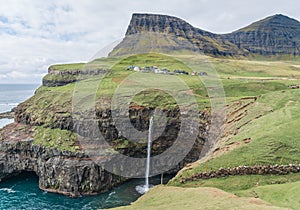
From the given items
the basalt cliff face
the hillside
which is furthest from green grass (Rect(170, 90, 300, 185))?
the basalt cliff face

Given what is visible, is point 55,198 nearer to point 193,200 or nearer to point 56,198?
point 56,198

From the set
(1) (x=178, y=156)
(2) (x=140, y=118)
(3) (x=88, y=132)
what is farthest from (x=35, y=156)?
(1) (x=178, y=156)

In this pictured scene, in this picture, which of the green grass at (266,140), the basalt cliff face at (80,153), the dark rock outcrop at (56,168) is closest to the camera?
A: the green grass at (266,140)

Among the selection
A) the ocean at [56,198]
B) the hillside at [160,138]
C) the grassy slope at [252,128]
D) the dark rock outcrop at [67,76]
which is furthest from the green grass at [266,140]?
the dark rock outcrop at [67,76]

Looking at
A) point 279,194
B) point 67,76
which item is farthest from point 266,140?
point 67,76

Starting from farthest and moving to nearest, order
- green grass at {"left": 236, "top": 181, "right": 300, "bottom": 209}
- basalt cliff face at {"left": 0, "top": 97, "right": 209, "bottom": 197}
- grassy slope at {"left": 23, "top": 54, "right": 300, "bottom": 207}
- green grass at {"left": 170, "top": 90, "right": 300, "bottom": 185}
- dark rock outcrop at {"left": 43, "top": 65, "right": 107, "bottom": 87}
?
dark rock outcrop at {"left": 43, "top": 65, "right": 107, "bottom": 87} < basalt cliff face at {"left": 0, "top": 97, "right": 209, "bottom": 197} < green grass at {"left": 170, "top": 90, "right": 300, "bottom": 185} < grassy slope at {"left": 23, "top": 54, "right": 300, "bottom": 207} < green grass at {"left": 236, "top": 181, "right": 300, "bottom": 209}

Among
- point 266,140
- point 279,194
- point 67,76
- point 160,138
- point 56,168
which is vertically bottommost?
point 56,168

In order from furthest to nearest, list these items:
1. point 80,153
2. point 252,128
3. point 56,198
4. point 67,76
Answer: point 67,76, point 80,153, point 56,198, point 252,128

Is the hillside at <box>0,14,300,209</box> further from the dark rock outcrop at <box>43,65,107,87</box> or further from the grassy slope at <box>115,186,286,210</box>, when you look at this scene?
the dark rock outcrop at <box>43,65,107,87</box>

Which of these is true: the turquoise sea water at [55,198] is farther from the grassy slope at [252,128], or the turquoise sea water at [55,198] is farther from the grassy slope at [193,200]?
the grassy slope at [193,200]

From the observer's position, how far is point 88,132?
74.3 meters

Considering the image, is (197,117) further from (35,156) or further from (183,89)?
(35,156)

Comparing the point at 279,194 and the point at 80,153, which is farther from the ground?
the point at 279,194

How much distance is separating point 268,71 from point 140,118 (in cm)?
10155
